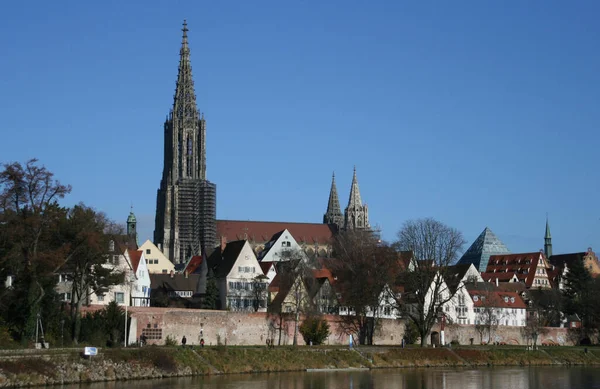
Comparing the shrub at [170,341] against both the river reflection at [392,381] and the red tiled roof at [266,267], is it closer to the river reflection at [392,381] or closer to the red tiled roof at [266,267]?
the river reflection at [392,381]

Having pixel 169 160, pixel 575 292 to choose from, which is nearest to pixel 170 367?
pixel 575 292

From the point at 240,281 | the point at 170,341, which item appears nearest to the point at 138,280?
A: the point at 240,281

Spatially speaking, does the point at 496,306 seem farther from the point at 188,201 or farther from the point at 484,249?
the point at 188,201

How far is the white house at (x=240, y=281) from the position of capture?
99.4 m

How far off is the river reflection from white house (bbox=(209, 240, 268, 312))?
85.1 ft

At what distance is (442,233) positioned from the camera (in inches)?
3622

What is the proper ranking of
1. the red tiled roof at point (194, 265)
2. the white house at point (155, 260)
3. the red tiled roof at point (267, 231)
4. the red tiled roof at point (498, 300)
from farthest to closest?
1. the red tiled roof at point (267, 231)
2. the white house at point (155, 260)
3. the red tiled roof at point (194, 265)
4. the red tiled roof at point (498, 300)

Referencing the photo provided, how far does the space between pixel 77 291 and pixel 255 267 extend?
3084cm

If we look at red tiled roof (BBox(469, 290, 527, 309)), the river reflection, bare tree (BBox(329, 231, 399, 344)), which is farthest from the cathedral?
the river reflection

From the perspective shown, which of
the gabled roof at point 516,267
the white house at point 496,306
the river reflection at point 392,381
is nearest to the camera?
the river reflection at point 392,381

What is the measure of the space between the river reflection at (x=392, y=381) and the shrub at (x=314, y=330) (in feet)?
37.6

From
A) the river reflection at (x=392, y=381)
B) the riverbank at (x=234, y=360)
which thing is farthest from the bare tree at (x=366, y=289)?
the river reflection at (x=392, y=381)

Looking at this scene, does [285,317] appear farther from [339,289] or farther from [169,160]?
[169,160]

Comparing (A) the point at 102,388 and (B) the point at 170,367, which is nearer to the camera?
(A) the point at 102,388
